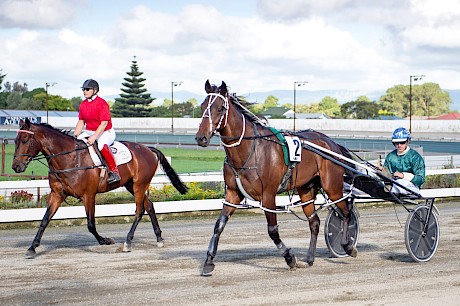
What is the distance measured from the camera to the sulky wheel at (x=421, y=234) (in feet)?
34.2

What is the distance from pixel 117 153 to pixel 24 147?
1.56 meters

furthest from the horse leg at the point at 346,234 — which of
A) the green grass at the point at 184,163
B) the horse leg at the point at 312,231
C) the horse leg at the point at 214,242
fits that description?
the green grass at the point at 184,163

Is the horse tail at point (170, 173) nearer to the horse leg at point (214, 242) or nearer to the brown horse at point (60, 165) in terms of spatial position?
the brown horse at point (60, 165)

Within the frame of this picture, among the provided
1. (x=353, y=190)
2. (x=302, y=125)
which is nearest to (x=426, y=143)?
(x=302, y=125)

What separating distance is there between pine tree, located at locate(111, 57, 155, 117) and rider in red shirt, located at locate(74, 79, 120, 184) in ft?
363

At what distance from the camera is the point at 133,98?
122438mm

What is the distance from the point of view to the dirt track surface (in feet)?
26.7

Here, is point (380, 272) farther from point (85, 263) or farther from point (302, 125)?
point (302, 125)

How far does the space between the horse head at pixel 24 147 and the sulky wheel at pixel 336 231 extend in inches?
176

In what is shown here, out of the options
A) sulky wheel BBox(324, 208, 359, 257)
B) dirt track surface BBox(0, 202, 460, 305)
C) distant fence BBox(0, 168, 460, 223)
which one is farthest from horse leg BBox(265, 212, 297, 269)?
distant fence BBox(0, 168, 460, 223)

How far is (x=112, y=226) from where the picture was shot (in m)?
15.9

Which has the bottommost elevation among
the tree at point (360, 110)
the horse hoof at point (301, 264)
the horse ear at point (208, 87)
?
the horse hoof at point (301, 264)

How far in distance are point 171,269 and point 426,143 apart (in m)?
53.4

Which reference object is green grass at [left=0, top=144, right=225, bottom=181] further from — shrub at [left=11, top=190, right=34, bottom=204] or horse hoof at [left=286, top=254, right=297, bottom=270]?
horse hoof at [left=286, top=254, right=297, bottom=270]
